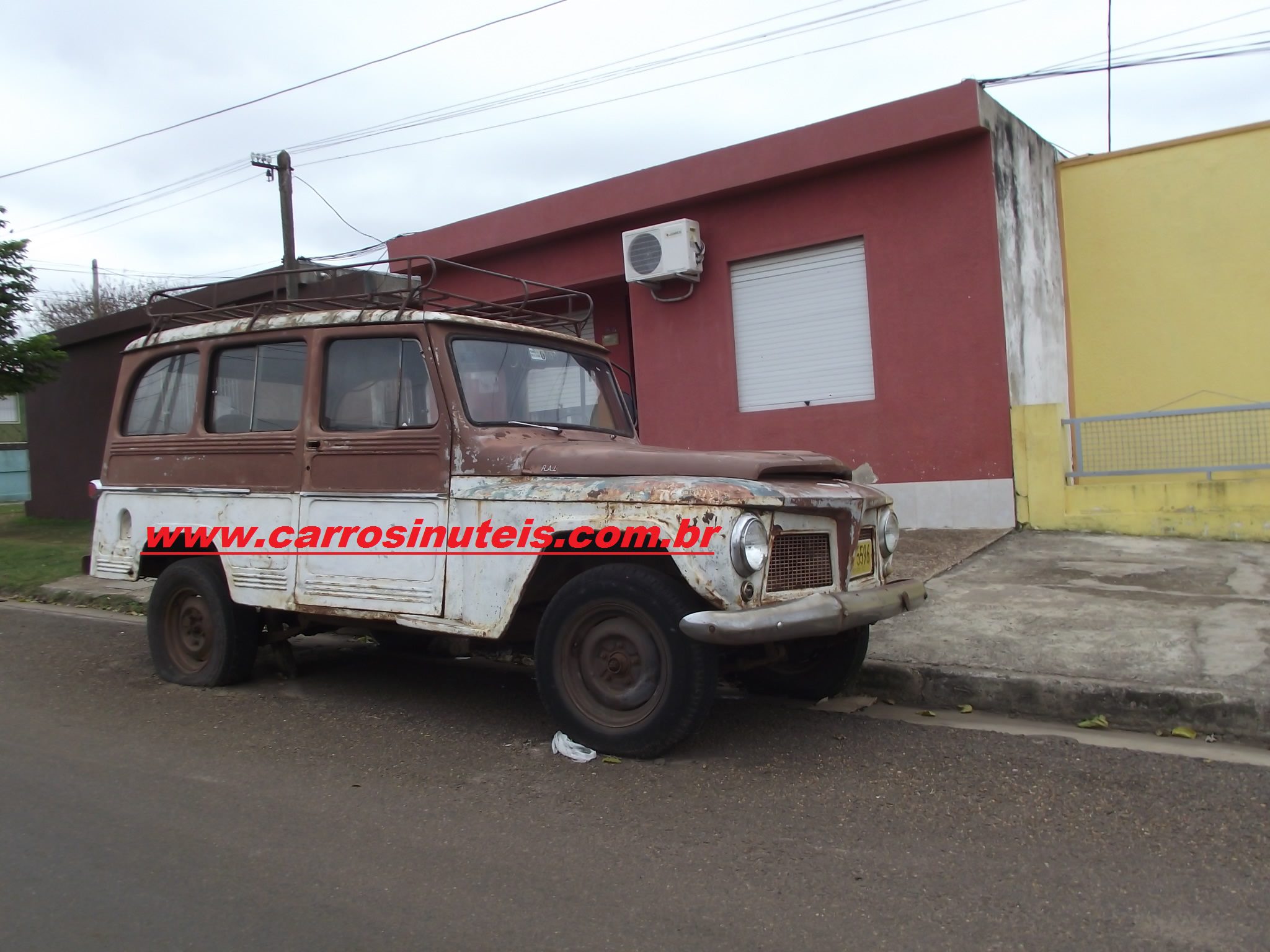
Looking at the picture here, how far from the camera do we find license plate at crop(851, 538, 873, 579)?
486 cm

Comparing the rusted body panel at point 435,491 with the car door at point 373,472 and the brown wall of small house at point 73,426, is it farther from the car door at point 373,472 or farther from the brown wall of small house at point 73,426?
the brown wall of small house at point 73,426

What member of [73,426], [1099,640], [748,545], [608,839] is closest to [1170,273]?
[1099,640]

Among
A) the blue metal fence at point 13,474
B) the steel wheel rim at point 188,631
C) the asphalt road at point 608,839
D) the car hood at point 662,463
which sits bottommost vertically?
the asphalt road at point 608,839

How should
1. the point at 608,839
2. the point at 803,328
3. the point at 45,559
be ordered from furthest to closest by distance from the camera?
the point at 45,559 < the point at 803,328 < the point at 608,839

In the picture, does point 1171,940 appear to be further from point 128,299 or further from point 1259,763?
point 128,299

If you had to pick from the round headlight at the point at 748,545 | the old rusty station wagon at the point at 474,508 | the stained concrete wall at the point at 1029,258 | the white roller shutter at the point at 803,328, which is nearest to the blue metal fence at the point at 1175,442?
the stained concrete wall at the point at 1029,258

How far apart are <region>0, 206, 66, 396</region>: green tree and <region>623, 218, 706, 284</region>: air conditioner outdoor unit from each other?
32.4 ft

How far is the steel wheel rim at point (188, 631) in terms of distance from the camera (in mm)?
6211

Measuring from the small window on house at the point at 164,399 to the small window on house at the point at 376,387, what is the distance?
1.22 meters

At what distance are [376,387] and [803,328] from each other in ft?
19.2

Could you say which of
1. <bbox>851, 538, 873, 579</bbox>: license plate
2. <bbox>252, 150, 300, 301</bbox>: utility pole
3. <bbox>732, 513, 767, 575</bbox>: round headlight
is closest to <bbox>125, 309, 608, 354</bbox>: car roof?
<bbox>732, 513, 767, 575</bbox>: round headlight

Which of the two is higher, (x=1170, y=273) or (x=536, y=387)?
(x=1170, y=273)

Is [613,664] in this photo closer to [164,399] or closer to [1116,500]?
[164,399]

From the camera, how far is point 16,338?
1546 centimetres
